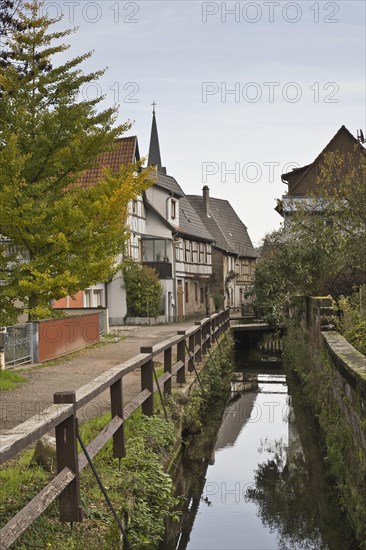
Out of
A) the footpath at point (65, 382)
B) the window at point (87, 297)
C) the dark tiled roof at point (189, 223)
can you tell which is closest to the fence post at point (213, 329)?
the footpath at point (65, 382)

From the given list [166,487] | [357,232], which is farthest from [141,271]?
[166,487]

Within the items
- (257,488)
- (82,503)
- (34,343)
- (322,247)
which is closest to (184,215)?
(322,247)

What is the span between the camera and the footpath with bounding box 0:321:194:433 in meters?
10.4

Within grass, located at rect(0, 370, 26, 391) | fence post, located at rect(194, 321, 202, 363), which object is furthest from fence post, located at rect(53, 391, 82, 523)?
fence post, located at rect(194, 321, 202, 363)

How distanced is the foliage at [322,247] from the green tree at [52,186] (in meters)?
5.19

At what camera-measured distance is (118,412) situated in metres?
7.42

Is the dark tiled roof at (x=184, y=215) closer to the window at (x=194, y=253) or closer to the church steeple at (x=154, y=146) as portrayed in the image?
the window at (x=194, y=253)

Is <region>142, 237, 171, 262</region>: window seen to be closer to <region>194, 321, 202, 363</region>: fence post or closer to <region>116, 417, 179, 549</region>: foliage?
<region>194, 321, 202, 363</region>: fence post

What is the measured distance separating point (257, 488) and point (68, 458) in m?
5.42

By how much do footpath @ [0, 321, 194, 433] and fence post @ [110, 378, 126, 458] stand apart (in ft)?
2.51

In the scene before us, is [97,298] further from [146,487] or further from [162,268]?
[146,487]

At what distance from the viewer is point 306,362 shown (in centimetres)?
1923

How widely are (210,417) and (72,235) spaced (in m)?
6.23

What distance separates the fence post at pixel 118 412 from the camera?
7.41m
